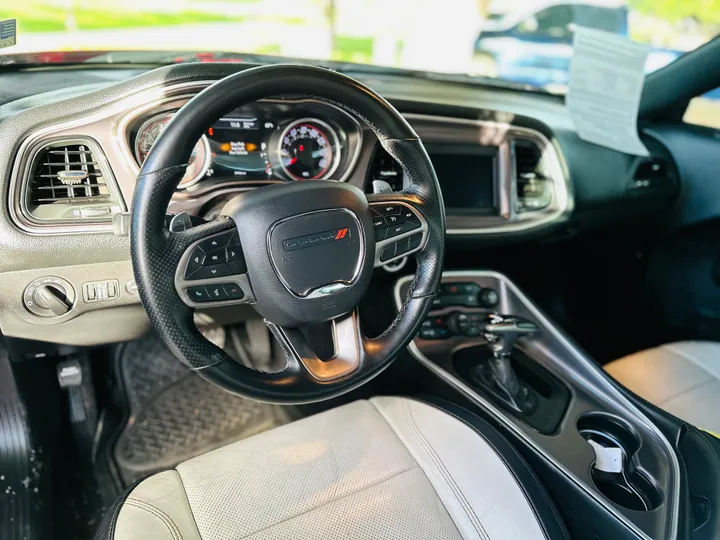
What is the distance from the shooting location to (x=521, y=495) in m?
1.16

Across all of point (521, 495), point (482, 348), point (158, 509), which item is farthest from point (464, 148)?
point (158, 509)

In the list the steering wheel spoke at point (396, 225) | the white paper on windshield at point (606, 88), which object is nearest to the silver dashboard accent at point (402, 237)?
the steering wheel spoke at point (396, 225)

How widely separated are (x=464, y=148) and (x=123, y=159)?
3.14ft

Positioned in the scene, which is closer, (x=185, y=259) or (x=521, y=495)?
(x=185, y=259)

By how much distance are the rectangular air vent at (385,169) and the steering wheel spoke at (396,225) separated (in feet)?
1.07

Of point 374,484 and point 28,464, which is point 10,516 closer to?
point 28,464

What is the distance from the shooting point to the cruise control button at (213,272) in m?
1.00

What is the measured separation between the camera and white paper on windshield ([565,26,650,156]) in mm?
1957

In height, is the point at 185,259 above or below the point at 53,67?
below

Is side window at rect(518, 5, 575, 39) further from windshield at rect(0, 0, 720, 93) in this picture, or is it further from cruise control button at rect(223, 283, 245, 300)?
cruise control button at rect(223, 283, 245, 300)

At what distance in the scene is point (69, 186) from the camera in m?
1.24

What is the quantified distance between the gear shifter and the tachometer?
866mm

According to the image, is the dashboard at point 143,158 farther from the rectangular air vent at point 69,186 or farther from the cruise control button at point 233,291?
the cruise control button at point 233,291

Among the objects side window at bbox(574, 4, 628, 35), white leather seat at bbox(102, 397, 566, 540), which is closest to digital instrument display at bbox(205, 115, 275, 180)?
white leather seat at bbox(102, 397, 566, 540)
